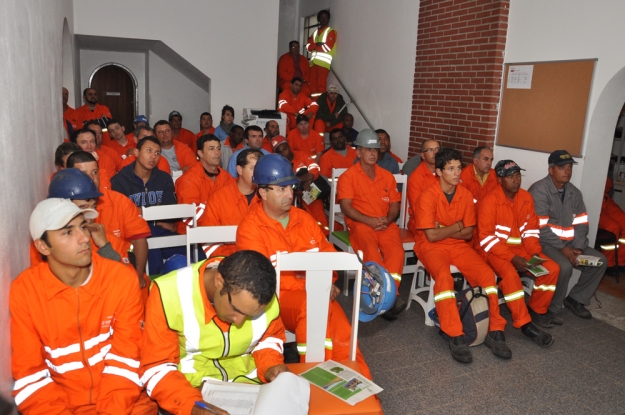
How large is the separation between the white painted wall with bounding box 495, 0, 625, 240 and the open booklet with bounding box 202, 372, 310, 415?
4.30 m

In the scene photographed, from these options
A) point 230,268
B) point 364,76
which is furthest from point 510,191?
point 364,76

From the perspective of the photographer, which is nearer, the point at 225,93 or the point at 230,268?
the point at 230,268

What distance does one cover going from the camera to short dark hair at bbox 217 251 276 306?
1.94 meters

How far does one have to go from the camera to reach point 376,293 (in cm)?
332

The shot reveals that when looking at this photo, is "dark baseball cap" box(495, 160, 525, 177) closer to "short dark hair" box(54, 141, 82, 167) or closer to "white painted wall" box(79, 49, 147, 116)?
"short dark hair" box(54, 141, 82, 167)

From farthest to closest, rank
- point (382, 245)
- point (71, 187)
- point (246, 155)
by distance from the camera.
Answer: point (382, 245)
point (246, 155)
point (71, 187)

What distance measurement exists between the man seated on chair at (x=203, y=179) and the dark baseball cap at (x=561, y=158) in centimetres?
305

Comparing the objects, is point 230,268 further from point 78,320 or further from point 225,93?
point 225,93

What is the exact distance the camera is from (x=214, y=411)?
2.00 m

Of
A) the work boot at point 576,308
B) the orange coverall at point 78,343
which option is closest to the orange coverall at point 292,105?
the work boot at point 576,308

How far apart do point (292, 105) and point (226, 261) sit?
7.89 m

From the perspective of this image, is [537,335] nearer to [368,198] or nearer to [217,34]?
[368,198]

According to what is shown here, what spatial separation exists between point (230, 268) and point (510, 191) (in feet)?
11.2

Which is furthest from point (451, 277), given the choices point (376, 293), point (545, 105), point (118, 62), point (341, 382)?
point (118, 62)
